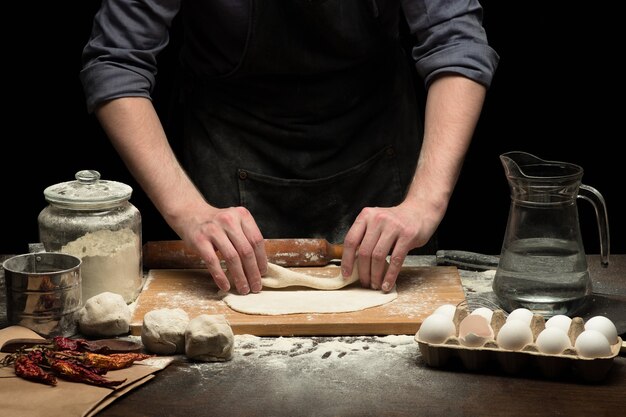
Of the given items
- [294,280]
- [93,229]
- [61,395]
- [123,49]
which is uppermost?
[123,49]

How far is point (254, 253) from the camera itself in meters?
2.32

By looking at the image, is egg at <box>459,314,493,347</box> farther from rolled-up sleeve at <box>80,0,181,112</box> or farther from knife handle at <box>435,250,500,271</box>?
rolled-up sleeve at <box>80,0,181,112</box>

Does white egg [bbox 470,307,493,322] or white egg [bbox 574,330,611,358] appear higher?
white egg [bbox 470,307,493,322]

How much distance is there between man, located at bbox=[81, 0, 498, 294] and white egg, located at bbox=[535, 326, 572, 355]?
0.50 metres

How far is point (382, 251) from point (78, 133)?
1.92 m

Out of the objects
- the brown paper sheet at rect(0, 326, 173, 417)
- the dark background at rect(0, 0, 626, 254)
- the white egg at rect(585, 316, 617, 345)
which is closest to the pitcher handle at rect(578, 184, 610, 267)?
the white egg at rect(585, 316, 617, 345)

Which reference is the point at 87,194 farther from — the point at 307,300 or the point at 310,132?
the point at 310,132

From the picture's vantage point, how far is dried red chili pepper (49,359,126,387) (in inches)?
72.2

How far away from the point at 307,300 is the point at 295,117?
0.81 meters

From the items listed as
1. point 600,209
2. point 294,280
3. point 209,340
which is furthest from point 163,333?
point 600,209

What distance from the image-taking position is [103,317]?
2082mm

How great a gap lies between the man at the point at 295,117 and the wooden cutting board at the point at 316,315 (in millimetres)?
76

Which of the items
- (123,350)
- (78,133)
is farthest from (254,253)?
(78,133)

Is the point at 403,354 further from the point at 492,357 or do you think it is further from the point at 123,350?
the point at 123,350
